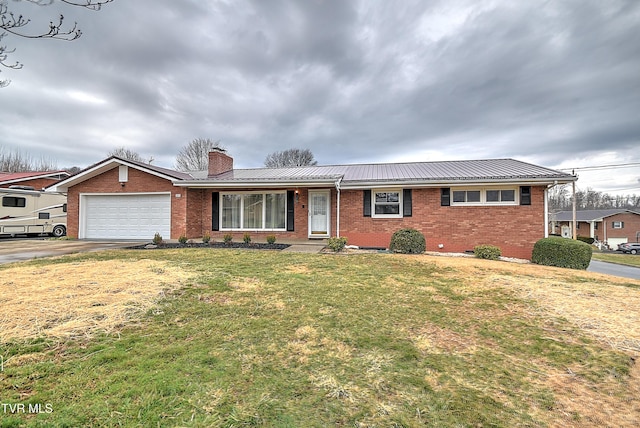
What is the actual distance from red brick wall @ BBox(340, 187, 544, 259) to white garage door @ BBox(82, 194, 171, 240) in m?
8.56

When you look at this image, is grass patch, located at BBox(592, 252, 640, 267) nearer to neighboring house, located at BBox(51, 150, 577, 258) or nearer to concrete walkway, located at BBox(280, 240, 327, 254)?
neighboring house, located at BBox(51, 150, 577, 258)

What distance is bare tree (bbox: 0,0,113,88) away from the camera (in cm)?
371

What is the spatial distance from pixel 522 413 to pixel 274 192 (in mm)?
12082

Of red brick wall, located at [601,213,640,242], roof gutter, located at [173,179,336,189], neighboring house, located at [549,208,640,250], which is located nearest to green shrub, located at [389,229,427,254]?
roof gutter, located at [173,179,336,189]

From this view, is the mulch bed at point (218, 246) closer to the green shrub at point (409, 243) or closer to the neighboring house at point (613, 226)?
the green shrub at point (409, 243)

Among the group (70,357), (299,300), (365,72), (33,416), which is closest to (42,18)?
(70,357)

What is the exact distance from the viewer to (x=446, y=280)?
5.99 m

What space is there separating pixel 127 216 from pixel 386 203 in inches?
490

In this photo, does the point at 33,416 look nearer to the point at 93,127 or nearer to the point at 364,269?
the point at 364,269

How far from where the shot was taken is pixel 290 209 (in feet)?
43.2

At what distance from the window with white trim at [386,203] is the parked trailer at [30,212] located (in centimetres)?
1761

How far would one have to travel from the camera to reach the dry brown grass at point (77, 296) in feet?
10.8

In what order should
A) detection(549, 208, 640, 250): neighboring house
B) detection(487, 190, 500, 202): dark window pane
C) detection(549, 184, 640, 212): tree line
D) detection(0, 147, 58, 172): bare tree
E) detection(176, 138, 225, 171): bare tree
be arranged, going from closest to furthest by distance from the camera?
detection(487, 190, 500, 202): dark window pane → detection(176, 138, 225, 171): bare tree → detection(0, 147, 58, 172): bare tree → detection(549, 208, 640, 250): neighboring house → detection(549, 184, 640, 212): tree line

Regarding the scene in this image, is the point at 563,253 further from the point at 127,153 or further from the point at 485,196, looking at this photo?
the point at 127,153
